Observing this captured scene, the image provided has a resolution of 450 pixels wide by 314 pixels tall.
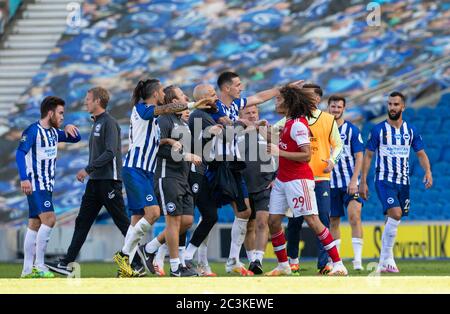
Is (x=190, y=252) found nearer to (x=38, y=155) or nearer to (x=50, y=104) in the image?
(x=38, y=155)

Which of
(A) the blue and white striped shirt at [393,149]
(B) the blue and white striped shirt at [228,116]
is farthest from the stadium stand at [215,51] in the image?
(B) the blue and white striped shirt at [228,116]

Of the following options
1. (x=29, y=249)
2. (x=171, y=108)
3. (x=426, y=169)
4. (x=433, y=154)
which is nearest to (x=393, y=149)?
(x=426, y=169)

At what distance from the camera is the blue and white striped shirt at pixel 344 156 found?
1363 cm

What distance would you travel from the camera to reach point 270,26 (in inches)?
990

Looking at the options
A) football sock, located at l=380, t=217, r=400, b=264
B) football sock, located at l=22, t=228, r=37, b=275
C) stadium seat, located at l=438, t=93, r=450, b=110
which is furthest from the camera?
stadium seat, located at l=438, t=93, r=450, b=110

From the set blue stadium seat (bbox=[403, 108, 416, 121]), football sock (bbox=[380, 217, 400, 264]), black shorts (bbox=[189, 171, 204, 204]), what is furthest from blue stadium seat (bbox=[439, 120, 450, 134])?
black shorts (bbox=[189, 171, 204, 204])

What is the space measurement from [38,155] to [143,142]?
59.9 inches

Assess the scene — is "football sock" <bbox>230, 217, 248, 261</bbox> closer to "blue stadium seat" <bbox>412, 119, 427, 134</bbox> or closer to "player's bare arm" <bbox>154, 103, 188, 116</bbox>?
"player's bare arm" <bbox>154, 103, 188, 116</bbox>

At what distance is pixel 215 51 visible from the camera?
24781mm

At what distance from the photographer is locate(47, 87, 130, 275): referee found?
1216cm

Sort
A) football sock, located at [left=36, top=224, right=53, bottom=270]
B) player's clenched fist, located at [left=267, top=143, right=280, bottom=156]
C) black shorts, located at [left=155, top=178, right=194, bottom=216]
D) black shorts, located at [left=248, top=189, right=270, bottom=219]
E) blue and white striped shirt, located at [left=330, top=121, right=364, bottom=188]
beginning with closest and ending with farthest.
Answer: player's clenched fist, located at [left=267, top=143, right=280, bottom=156] < black shorts, located at [left=155, top=178, right=194, bottom=216] < football sock, located at [left=36, top=224, right=53, bottom=270] < black shorts, located at [left=248, top=189, right=270, bottom=219] < blue and white striped shirt, located at [left=330, top=121, right=364, bottom=188]

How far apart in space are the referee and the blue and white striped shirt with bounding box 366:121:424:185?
10.5ft
